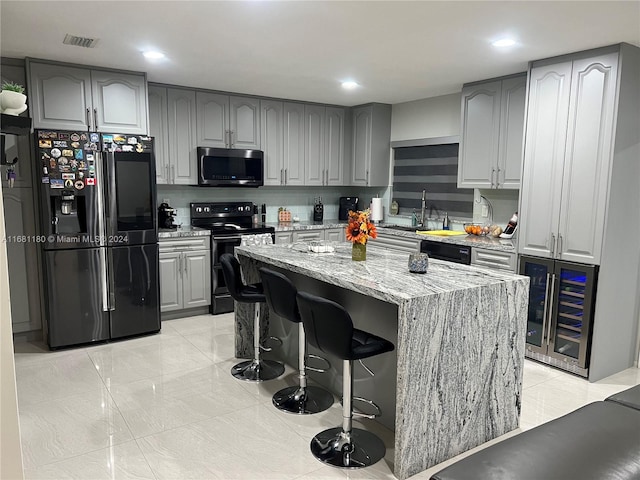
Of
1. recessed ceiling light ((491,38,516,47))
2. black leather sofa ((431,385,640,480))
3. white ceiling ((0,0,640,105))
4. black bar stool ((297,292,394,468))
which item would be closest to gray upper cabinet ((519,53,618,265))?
white ceiling ((0,0,640,105))

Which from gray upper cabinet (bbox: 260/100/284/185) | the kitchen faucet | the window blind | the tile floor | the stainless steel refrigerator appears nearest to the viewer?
the tile floor

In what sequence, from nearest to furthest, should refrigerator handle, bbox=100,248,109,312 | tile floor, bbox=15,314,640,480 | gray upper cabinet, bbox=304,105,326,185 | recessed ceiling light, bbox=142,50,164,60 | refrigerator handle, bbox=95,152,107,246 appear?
tile floor, bbox=15,314,640,480 → recessed ceiling light, bbox=142,50,164,60 → refrigerator handle, bbox=95,152,107,246 → refrigerator handle, bbox=100,248,109,312 → gray upper cabinet, bbox=304,105,326,185

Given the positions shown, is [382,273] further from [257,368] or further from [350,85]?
[350,85]

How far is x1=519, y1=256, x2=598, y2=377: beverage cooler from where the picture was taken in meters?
3.71

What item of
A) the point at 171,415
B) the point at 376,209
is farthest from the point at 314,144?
the point at 171,415

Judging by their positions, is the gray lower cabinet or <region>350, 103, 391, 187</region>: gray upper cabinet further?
<region>350, 103, 391, 187</region>: gray upper cabinet

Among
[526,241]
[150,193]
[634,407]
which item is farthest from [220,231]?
[634,407]

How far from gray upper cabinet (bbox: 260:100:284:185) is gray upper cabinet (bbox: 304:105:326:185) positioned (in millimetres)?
383

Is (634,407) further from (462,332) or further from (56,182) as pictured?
(56,182)

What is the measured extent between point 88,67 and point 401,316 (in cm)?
380

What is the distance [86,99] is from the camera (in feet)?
14.1

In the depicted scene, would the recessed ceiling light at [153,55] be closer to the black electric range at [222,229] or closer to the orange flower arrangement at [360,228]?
the black electric range at [222,229]

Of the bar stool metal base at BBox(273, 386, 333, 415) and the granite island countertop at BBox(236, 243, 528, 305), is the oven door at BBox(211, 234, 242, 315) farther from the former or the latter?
the bar stool metal base at BBox(273, 386, 333, 415)

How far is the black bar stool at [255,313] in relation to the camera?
11.6 ft
